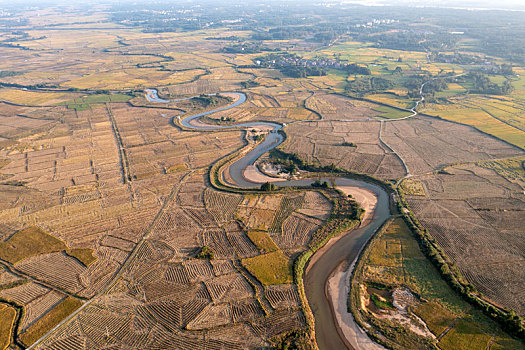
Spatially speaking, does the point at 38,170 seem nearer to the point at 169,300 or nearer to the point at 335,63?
the point at 169,300

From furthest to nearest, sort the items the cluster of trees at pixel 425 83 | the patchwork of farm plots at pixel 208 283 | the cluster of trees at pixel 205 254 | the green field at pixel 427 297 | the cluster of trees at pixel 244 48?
the cluster of trees at pixel 244 48, the cluster of trees at pixel 425 83, the cluster of trees at pixel 205 254, the patchwork of farm plots at pixel 208 283, the green field at pixel 427 297

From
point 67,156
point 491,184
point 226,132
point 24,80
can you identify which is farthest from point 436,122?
point 24,80

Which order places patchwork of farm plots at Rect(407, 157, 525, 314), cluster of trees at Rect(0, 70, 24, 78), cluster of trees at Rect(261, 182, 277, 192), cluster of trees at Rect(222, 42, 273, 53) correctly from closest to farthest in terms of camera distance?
patchwork of farm plots at Rect(407, 157, 525, 314) → cluster of trees at Rect(261, 182, 277, 192) → cluster of trees at Rect(0, 70, 24, 78) → cluster of trees at Rect(222, 42, 273, 53)

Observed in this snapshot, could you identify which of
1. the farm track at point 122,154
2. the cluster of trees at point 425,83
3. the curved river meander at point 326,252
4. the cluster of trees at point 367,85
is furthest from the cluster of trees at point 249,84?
the cluster of trees at point 425,83

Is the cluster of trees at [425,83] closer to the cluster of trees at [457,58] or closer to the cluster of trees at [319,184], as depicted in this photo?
the cluster of trees at [457,58]

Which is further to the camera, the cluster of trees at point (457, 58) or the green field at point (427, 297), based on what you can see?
the cluster of trees at point (457, 58)

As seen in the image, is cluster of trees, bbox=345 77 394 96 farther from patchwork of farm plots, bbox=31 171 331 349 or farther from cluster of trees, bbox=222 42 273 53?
cluster of trees, bbox=222 42 273 53

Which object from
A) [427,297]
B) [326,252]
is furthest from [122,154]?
[427,297]

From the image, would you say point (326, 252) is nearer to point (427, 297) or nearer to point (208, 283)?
point (427, 297)

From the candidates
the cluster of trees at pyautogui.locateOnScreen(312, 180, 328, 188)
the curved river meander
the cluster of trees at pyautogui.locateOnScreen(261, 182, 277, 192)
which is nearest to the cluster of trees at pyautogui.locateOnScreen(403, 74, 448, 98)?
the curved river meander
